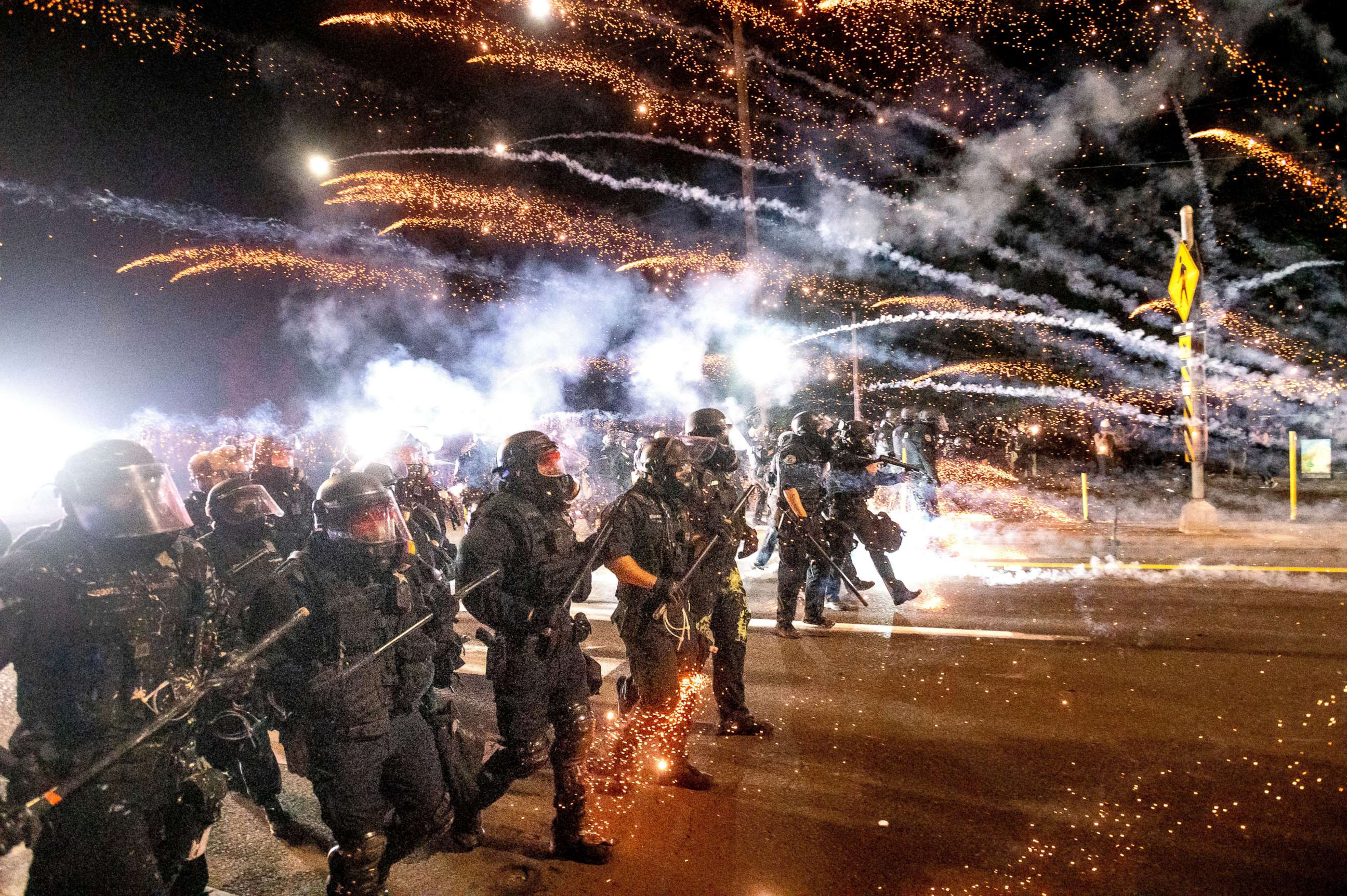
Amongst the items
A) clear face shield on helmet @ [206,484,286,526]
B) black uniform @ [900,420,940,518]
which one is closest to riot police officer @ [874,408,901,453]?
black uniform @ [900,420,940,518]

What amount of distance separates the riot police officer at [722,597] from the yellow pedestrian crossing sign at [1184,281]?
458 inches

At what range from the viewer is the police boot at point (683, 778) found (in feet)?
12.9

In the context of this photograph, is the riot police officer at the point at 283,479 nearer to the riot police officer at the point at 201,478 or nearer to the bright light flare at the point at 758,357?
the riot police officer at the point at 201,478

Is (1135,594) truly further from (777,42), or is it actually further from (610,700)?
(777,42)

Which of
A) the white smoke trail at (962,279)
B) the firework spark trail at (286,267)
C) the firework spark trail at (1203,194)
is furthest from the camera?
the firework spark trail at (286,267)

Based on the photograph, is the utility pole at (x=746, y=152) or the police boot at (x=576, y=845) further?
the utility pole at (x=746, y=152)

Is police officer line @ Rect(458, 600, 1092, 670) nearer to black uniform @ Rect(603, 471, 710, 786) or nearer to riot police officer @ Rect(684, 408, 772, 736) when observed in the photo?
riot police officer @ Rect(684, 408, 772, 736)

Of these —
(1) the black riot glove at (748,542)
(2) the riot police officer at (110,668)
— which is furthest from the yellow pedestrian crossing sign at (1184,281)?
(2) the riot police officer at (110,668)

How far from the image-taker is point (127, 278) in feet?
89.6

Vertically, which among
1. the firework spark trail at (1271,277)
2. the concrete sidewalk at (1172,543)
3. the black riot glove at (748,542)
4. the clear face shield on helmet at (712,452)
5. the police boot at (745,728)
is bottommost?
the police boot at (745,728)

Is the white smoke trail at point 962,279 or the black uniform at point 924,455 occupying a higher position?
the white smoke trail at point 962,279

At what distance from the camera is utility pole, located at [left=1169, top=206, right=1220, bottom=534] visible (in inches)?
488

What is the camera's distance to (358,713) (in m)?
2.82

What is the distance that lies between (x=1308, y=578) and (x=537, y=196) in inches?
736
